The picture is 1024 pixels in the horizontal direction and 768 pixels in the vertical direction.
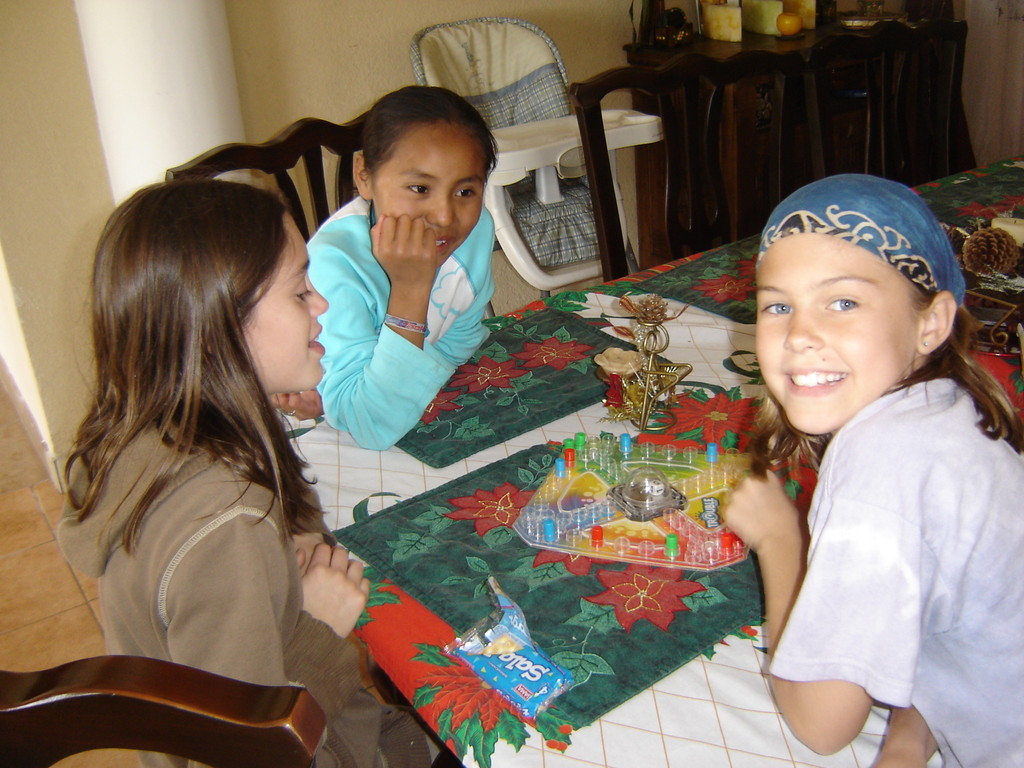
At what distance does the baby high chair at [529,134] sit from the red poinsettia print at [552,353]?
978mm

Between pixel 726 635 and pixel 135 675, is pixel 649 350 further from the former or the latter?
pixel 135 675

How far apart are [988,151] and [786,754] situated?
383 centimetres

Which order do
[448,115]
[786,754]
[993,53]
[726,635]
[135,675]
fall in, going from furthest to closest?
1. [993,53]
2. [448,115]
3. [726,635]
4. [786,754]
5. [135,675]

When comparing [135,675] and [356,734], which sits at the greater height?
[135,675]

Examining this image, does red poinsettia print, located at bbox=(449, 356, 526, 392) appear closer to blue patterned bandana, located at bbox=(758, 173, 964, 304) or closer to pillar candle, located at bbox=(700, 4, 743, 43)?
blue patterned bandana, located at bbox=(758, 173, 964, 304)

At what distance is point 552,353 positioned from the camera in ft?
4.45

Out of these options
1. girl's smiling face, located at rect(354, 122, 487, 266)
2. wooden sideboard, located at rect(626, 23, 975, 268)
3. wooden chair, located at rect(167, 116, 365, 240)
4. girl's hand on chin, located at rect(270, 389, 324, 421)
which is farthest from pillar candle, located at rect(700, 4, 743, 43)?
girl's hand on chin, located at rect(270, 389, 324, 421)

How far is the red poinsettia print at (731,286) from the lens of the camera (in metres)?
1.52

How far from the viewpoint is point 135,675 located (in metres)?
0.48

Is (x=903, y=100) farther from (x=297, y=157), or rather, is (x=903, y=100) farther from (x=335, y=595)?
(x=335, y=595)

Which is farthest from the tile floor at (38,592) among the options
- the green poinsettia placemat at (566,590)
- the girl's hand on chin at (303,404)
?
the green poinsettia placemat at (566,590)

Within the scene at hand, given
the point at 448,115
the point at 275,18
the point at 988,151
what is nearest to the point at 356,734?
the point at 448,115

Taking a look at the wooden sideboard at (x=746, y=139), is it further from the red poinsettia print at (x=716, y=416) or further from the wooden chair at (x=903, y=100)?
the red poinsettia print at (x=716, y=416)

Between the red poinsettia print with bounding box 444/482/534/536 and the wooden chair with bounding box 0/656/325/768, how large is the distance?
463mm
